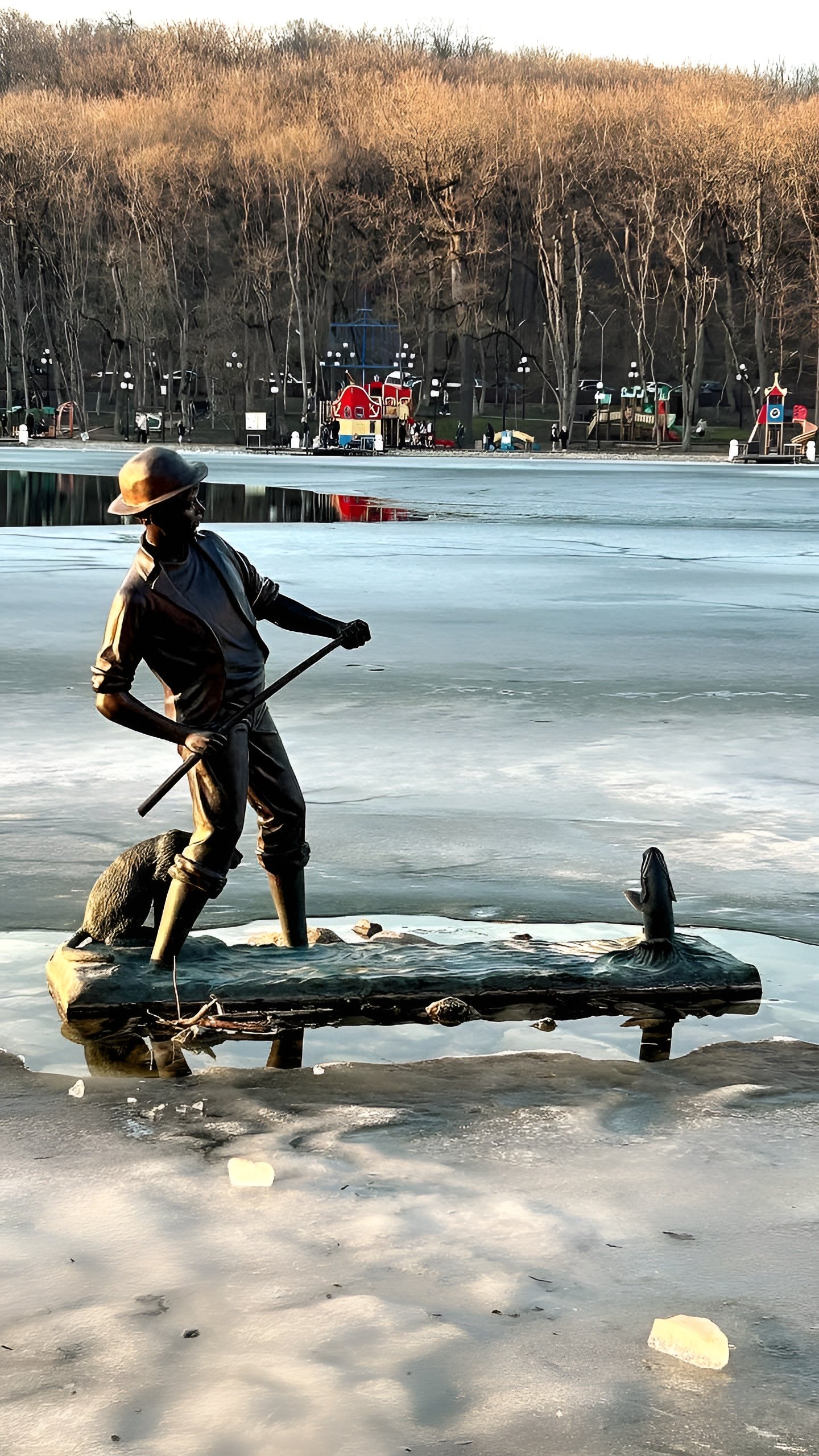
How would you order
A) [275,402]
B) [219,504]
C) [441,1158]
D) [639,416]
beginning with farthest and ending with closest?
[639,416] < [275,402] < [219,504] < [441,1158]

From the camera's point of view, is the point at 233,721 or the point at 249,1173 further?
the point at 233,721

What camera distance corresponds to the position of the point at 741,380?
75125 mm

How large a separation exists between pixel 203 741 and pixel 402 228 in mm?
68711

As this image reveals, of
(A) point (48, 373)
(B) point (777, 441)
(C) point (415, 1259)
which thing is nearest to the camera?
(C) point (415, 1259)

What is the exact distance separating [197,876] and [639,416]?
6826 centimetres

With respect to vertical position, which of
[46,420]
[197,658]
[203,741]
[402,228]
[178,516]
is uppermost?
[402,228]

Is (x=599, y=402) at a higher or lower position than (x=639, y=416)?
higher

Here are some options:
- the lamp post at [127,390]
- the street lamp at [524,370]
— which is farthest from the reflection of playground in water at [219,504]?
the street lamp at [524,370]

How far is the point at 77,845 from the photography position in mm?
6617

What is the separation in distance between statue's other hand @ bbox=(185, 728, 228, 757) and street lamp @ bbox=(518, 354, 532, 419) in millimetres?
69701

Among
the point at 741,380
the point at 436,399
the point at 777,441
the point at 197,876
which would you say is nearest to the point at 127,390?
the point at 436,399

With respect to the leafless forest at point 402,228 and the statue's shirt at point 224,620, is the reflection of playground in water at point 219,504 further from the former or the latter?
the leafless forest at point 402,228

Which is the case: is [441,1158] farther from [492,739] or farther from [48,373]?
[48,373]

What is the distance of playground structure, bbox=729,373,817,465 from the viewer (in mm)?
58594
